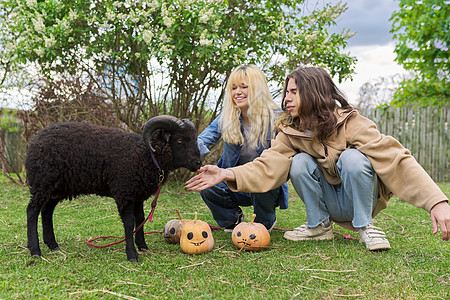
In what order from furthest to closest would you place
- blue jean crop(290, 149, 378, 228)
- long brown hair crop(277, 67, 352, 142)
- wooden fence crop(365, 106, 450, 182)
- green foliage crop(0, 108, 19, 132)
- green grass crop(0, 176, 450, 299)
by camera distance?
1. wooden fence crop(365, 106, 450, 182)
2. green foliage crop(0, 108, 19, 132)
3. long brown hair crop(277, 67, 352, 142)
4. blue jean crop(290, 149, 378, 228)
5. green grass crop(0, 176, 450, 299)

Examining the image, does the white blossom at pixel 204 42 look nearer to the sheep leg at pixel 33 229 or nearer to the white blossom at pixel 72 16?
the white blossom at pixel 72 16

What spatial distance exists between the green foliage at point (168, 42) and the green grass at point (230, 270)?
3067mm

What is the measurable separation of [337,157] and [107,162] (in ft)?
7.14

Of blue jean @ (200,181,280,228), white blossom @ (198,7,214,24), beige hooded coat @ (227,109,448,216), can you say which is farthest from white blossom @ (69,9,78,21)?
beige hooded coat @ (227,109,448,216)

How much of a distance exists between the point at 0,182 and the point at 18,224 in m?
5.05

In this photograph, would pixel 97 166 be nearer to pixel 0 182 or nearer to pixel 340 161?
pixel 340 161

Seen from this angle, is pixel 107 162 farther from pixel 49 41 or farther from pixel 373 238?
pixel 49 41

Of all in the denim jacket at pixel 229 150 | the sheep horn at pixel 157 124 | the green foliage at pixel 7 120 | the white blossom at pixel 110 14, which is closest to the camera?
the sheep horn at pixel 157 124

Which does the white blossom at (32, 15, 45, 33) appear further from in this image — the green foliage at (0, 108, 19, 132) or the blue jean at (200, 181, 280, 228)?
the green foliage at (0, 108, 19, 132)

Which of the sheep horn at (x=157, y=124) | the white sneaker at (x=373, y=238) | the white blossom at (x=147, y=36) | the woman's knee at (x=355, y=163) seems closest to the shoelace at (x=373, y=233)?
the white sneaker at (x=373, y=238)

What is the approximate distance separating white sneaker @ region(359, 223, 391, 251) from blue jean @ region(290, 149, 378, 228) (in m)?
0.10

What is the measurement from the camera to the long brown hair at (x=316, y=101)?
3.42 m

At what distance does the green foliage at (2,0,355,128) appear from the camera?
5.62 metres

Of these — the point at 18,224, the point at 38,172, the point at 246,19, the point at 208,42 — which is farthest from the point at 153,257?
the point at 246,19
